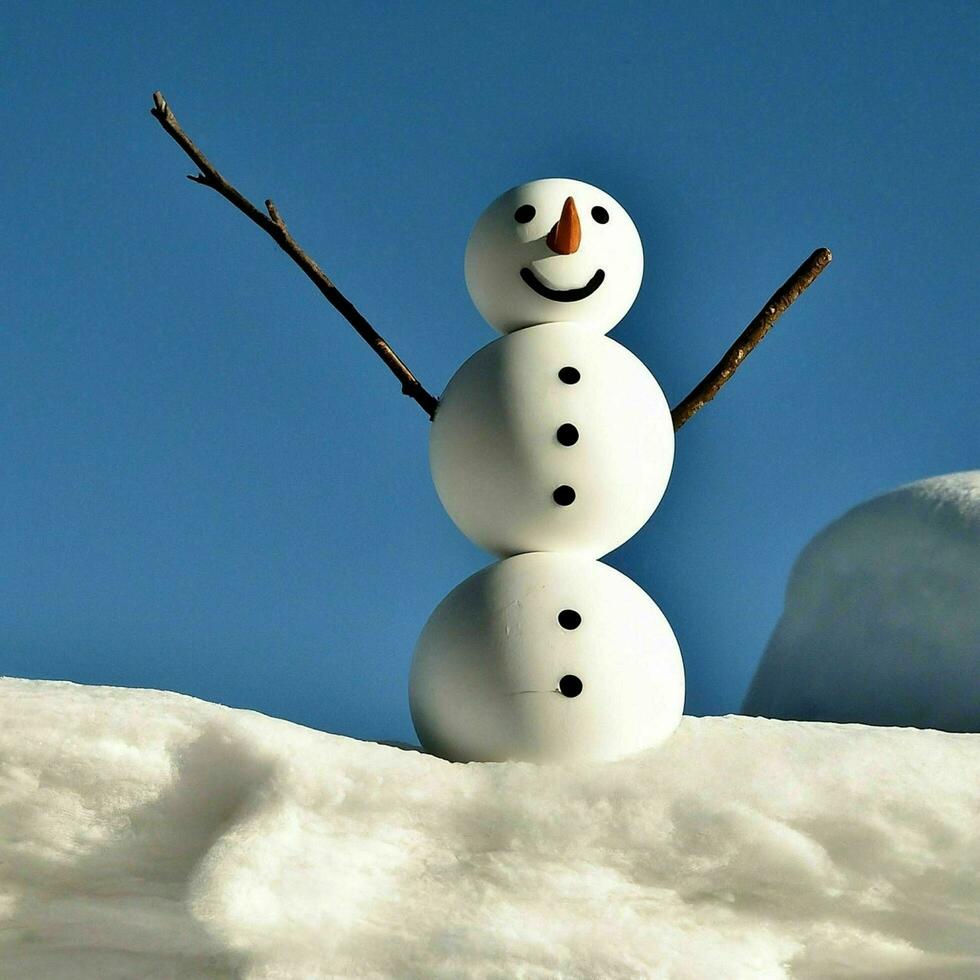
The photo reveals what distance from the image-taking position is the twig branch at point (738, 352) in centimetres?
94

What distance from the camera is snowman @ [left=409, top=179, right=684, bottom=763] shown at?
76cm

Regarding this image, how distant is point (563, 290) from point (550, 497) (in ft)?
0.52

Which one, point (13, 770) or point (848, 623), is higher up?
point (848, 623)

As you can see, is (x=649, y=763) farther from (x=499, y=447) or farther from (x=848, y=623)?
(x=848, y=623)

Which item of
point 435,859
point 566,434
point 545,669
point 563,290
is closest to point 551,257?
point 563,290

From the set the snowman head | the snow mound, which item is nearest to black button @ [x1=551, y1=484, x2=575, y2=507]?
the snowman head

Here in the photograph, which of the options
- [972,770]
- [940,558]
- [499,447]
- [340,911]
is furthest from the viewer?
[940,558]

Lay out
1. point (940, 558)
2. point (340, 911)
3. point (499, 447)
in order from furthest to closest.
Answer: 1. point (940, 558)
2. point (499, 447)
3. point (340, 911)

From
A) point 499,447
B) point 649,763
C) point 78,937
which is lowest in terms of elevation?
point 78,937

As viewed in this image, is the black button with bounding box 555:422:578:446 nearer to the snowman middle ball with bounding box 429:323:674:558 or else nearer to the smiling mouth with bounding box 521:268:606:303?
the snowman middle ball with bounding box 429:323:674:558

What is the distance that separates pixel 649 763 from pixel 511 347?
299 mm

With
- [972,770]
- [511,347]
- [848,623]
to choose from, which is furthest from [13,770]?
[848,623]

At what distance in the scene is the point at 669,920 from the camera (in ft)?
2.14

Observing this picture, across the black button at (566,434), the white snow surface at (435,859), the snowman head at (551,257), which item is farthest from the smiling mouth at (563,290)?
the white snow surface at (435,859)
